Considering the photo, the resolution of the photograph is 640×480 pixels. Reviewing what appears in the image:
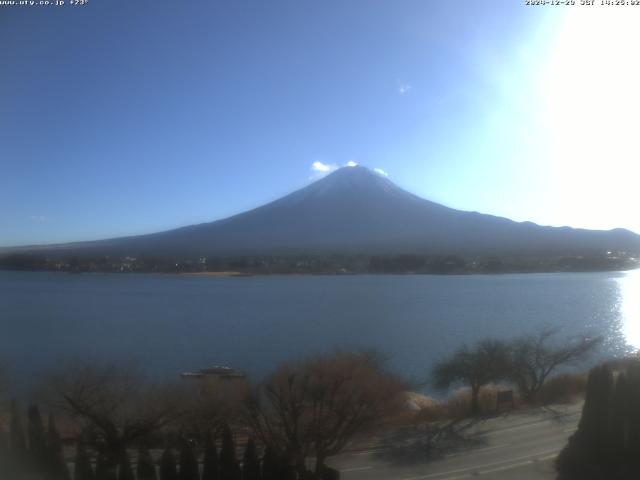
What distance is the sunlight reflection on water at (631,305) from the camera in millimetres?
6603

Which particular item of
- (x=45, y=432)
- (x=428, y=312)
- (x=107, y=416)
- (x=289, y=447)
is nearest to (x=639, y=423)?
(x=289, y=447)

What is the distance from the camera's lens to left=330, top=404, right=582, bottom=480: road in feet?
9.80

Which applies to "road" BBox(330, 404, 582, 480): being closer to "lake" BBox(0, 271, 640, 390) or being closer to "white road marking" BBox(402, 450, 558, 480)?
"white road marking" BBox(402, 450, 558, 480)

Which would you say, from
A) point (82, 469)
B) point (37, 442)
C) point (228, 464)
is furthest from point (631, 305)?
point (37, 442)

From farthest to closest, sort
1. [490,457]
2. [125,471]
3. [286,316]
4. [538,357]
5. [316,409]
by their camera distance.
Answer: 1. [286,316]
2. [538,357]
3. [316,409]
4. [490,457]
5. [125,471]

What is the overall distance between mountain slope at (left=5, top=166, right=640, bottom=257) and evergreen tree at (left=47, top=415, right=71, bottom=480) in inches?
366

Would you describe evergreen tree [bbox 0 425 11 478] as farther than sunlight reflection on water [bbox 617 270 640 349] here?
No

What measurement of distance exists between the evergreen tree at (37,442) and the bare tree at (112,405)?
0.29 meters

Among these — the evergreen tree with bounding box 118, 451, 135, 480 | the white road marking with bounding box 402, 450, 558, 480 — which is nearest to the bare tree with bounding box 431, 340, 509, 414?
the white road marking with bounding box 402, 450, 558, 480

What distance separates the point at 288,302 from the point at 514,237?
419 inches

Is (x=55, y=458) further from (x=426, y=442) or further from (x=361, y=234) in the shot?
(x=361, y=234)

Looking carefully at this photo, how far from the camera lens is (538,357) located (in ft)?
16.7

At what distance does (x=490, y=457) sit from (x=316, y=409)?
1.09 metres

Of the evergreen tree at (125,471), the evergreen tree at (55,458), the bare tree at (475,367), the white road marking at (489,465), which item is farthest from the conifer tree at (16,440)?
the bare tree at (475,367)
